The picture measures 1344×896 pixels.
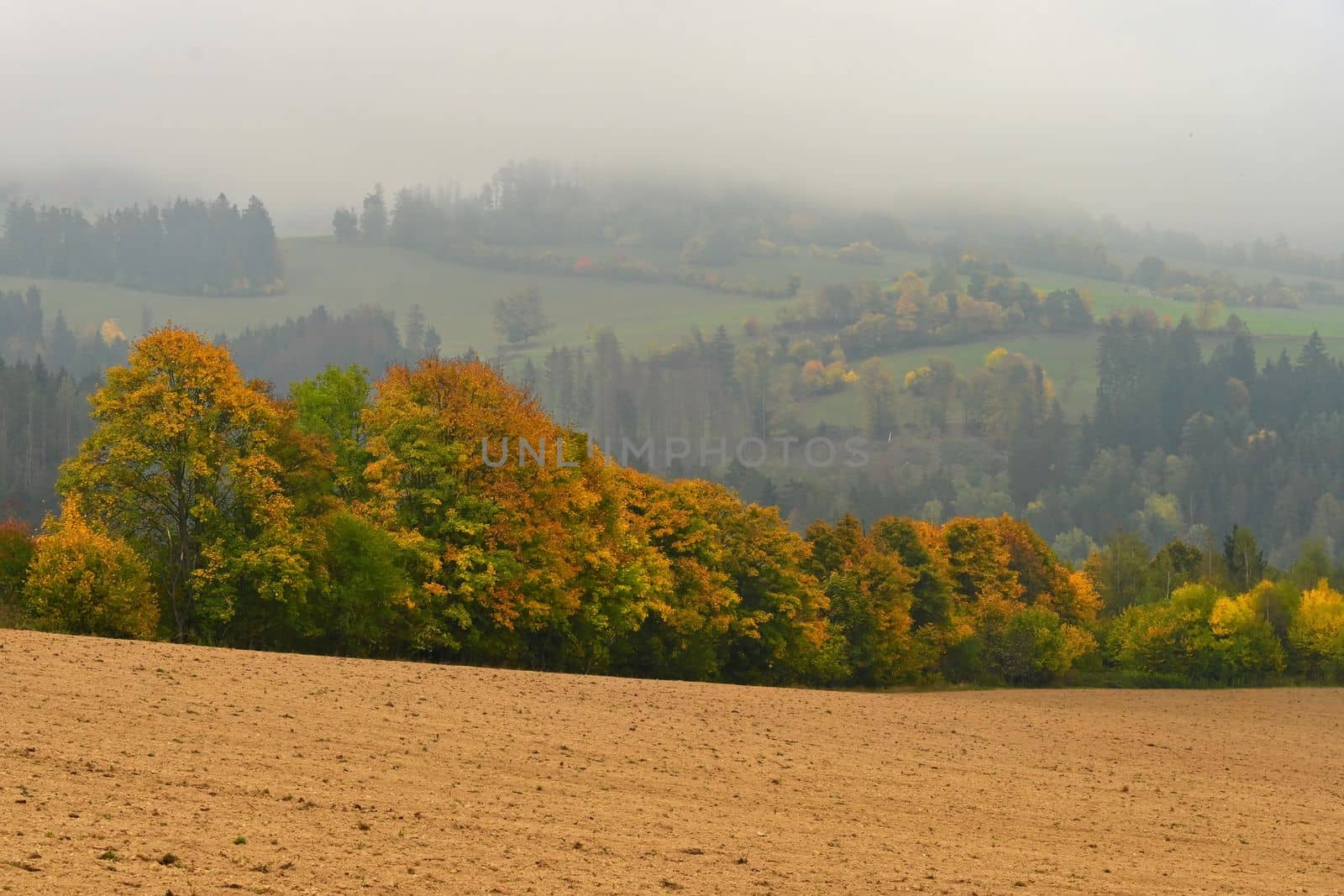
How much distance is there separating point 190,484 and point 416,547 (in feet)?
35.8

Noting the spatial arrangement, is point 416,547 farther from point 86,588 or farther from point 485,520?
point 86,588

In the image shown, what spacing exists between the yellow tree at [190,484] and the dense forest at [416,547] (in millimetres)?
103

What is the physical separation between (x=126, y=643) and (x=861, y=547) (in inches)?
2775

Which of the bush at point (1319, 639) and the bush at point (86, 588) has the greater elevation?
the bush at point (86, 588)

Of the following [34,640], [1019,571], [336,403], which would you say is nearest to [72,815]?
[34,640]

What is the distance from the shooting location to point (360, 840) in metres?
27.2

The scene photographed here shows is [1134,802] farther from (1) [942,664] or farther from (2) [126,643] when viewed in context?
(1) [942,664]

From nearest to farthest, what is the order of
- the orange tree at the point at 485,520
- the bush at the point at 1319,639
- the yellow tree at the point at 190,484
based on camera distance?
the yellow tree at the point at 190,484, the orange tree at the point at 485,520, the bush at the point at 1319,639

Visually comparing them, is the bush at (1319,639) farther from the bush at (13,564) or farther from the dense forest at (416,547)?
the bush at (13,564)

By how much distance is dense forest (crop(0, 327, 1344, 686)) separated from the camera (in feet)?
→ 205

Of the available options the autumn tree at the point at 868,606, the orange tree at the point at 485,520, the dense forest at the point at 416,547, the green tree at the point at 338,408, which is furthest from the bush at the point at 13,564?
the autumn tree at the point at 868,606

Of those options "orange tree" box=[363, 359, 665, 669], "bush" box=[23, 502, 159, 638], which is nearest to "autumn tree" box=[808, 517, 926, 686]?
"orange tree" box=[363, 359, 665, 669]

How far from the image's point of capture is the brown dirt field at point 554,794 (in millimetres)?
25938

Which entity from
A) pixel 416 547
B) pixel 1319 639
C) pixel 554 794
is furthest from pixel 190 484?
pixel 1319 639
